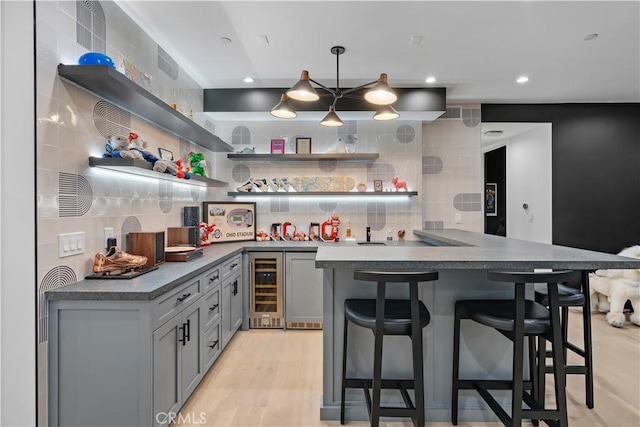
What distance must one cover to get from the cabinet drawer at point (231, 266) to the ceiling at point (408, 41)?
1.89 meters

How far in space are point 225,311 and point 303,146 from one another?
2.25 m

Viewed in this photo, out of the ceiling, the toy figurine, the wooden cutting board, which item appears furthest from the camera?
the toy figurine

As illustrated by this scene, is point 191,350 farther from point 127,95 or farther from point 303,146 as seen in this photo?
point 303,146

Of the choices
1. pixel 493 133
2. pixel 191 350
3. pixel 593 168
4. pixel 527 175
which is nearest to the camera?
pixel 191 350

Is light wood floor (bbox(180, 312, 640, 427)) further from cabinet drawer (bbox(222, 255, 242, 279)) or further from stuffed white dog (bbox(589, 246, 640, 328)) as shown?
cabinet drawer (bbox(222, 255, 242, 279))

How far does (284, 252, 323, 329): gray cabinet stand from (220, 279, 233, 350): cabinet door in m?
0.70

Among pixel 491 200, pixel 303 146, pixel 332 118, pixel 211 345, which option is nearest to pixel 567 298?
pixel 332 118

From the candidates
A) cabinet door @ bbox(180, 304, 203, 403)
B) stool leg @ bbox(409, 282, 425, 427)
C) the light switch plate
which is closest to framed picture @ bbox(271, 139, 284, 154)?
cabinet door @ bbox(180, 304, 203, 403)

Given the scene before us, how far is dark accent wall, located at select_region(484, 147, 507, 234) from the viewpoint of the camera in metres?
7.18

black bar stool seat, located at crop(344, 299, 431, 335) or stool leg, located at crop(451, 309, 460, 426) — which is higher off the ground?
black bar stool seat, located at crop(344, 299, 431, 335)

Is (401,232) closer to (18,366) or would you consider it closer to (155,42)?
(155,42)

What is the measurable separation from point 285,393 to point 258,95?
305 cm

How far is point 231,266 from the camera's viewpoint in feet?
10.6

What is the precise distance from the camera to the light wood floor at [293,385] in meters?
2.12
